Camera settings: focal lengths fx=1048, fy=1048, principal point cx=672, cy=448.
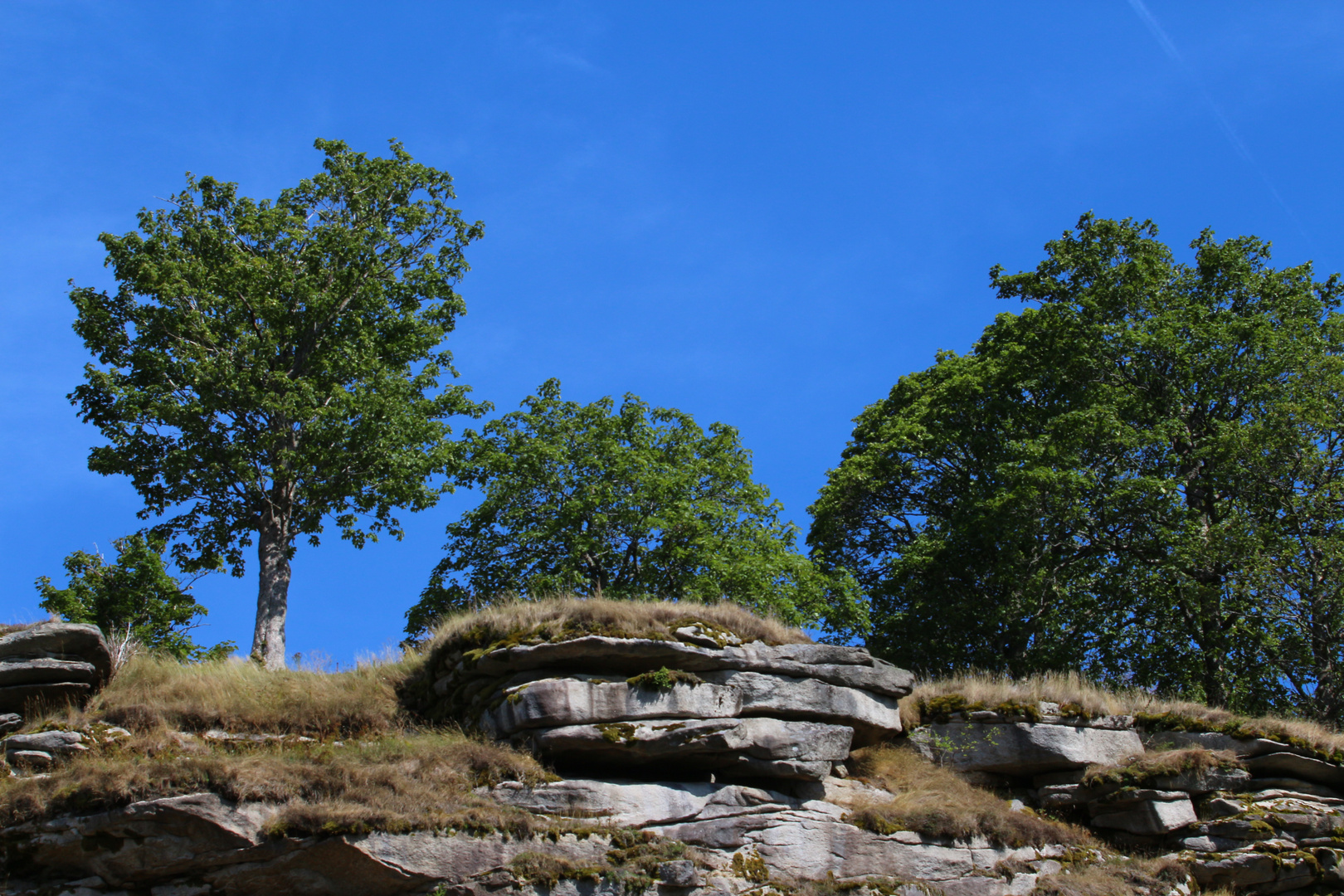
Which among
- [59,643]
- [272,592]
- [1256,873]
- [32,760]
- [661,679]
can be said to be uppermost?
[272,592]

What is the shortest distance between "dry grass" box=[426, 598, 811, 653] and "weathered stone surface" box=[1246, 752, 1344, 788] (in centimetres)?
713

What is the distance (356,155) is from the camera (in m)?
28.0

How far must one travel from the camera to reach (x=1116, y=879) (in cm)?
1423

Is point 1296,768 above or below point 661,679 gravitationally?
below

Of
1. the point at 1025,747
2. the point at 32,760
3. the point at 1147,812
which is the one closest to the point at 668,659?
the point at 1025,747

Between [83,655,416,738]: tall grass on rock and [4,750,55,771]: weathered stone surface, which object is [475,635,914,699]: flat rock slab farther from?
[4,750,55,771]: weathered stone surface

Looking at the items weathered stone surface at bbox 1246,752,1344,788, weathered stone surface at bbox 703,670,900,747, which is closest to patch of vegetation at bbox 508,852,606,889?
weathered stone surface at bbox 703,670,900,747

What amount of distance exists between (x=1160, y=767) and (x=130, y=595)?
22.3 metres

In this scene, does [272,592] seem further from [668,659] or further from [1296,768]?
[1296,768]

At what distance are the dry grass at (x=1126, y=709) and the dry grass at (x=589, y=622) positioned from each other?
2613 millimetres

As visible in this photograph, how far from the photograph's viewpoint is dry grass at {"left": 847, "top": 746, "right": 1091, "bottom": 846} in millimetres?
14172

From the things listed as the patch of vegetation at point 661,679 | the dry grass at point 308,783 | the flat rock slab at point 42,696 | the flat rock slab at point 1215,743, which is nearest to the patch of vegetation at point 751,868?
the patch of vegetation at point 661,679

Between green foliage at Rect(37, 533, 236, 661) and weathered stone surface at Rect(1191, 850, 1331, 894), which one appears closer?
weathered stone surface at Rect(1191, 850, 1331, 894)

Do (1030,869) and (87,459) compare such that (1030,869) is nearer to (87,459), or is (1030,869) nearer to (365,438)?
(365,438)
